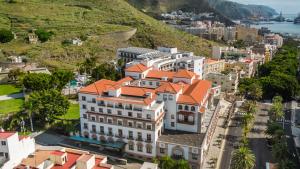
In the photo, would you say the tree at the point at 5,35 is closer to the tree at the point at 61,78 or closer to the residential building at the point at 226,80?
the tree at the point at 61,78

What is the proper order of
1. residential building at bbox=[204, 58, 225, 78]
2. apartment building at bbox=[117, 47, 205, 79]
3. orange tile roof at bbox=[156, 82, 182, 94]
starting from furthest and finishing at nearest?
residential building at bbox=[204, 58, 225, 78], apartment building at bbox=[117, 47, 205, 79], orange tile roof at bbox=[156, 82, 182, 94]

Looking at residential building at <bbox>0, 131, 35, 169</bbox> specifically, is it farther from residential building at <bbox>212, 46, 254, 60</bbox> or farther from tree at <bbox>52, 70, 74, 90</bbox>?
residential building at <bbox>212, 46, 254, 60</bbox>

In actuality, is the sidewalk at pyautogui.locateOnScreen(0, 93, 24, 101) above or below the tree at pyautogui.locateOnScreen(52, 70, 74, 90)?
below

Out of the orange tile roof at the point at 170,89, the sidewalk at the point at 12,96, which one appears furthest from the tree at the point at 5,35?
the orange tile roof at the point at 170,89

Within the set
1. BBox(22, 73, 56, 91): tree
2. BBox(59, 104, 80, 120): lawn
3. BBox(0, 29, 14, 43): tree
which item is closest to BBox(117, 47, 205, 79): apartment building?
BBox(59, 104, 80, 120): lawn

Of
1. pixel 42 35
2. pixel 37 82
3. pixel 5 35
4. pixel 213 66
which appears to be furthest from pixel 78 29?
pixel 37 82

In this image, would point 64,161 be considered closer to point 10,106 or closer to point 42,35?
point 10,106

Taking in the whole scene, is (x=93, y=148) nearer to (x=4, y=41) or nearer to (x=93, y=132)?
(x=93, y=132)

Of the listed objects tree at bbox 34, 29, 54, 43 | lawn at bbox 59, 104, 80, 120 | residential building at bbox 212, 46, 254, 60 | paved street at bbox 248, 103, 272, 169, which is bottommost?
paved street at bbox 248, 103, 272, 169
